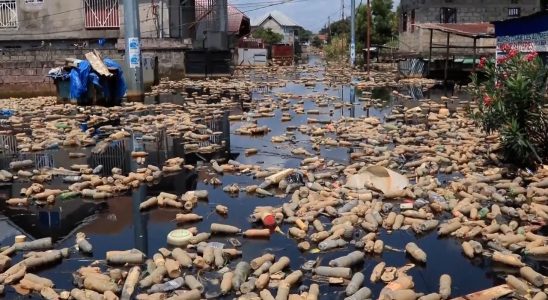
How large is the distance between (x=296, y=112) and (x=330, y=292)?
41.2 feet

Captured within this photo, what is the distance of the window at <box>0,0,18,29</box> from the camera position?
31.5 metres

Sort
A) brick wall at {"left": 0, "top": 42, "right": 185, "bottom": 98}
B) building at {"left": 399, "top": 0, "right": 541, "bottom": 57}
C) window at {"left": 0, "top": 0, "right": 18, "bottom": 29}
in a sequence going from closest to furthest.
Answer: brick wall at {"left": 0, "top": 42, "right": 185, "bottom": 98} < window at {"left": 0, "top": 0, "right": 18, "bottom": 29} < building at {"left": 399, "top": 0, "right": 541, "bottom": 57}

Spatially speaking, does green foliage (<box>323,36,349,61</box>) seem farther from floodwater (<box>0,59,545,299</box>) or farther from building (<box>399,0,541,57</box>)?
floodwater (<box>0,59,545,299</box>)

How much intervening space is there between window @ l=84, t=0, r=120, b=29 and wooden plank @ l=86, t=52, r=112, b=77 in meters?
11.9

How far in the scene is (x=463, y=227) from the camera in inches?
264

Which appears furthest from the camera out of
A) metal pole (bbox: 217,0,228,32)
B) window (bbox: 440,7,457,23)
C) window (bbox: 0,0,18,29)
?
metal pole (bbox: 217,0,228,32)

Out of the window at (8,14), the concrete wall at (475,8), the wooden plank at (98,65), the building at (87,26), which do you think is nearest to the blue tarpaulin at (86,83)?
the wooden plank at (98,65)

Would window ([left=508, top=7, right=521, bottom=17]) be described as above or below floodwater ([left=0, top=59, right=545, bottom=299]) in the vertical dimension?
above

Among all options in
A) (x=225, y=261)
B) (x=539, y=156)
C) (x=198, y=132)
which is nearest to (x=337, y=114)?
(x=198, y=132)

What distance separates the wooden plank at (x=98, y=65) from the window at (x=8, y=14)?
1450 centimetres

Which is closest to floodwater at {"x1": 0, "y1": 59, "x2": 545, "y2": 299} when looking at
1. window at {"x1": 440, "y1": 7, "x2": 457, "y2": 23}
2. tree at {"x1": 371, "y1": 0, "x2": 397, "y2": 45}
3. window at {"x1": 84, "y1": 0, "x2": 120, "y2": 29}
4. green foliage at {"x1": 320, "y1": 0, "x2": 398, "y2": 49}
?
window at {"x1": 84, "y1": 0, "x2": 120, "y2": 29}

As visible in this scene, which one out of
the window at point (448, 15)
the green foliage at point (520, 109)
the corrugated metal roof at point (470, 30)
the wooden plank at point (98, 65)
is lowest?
the green foliage at point (520, 109)

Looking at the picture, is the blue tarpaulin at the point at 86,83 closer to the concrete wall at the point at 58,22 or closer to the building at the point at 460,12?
the concrete wall at the point at 58,22

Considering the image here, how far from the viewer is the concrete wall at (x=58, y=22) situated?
3122 cm
